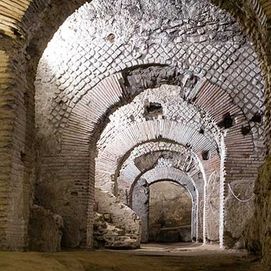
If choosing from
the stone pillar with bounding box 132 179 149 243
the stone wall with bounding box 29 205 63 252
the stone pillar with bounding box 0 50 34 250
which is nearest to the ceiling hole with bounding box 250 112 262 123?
the stone wall with bounding box 29 205 63 252

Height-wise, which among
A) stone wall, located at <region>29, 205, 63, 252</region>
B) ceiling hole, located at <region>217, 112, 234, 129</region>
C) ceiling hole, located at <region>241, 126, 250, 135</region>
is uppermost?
ceiling hole, located at <region>217, 112, 234, 129</region>

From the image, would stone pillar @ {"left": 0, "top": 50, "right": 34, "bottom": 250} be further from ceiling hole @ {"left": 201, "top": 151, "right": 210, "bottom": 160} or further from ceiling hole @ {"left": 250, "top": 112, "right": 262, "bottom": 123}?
ceiling hole @ {"left": 201, "top": 151, "right": 210, "bottom": 160}

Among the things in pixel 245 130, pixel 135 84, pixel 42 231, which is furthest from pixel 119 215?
pixel 42 231

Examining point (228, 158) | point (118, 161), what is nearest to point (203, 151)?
point (118, 161)

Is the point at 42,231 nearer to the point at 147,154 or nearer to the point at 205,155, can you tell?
the point at 205,155

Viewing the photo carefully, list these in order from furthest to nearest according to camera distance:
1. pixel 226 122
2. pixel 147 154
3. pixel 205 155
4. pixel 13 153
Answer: pixel 147 154 < pixel 205 155 < pixel 226 122 < pixel 13 153

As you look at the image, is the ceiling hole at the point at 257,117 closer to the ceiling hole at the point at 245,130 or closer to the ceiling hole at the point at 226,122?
the ceiling hole at the point at 245,130

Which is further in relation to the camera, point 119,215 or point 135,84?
point 119,215

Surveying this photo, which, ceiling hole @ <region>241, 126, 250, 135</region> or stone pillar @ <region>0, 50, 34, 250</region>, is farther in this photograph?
ceiling hole @ <region>241, 126, 250, 135</region>

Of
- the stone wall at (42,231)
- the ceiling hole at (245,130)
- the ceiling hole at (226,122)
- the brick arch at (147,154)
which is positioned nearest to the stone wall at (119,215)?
the ceiling hole at (226,122)

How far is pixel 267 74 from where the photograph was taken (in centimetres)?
514

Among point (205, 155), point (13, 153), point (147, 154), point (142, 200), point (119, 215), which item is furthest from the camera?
point (142, 200)

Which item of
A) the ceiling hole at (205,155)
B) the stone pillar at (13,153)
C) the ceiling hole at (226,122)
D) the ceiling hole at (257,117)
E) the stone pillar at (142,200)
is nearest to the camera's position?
the stone pillar at (13,153)

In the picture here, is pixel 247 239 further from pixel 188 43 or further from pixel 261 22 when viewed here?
pixel 188 43
